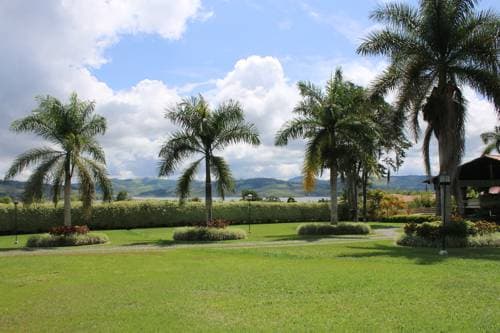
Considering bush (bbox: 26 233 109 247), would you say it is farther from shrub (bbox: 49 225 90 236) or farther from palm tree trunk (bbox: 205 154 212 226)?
palm tree trunk (bbox: 205 154 212 226)

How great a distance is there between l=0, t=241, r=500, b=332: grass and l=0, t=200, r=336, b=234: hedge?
16.4m

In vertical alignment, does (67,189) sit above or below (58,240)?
above

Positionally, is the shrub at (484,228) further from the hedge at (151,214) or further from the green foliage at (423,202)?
the green foliage at (423,202)

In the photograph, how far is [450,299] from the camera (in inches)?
328

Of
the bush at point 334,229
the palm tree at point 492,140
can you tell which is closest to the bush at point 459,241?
the bush at point 334,229

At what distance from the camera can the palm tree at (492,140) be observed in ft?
145

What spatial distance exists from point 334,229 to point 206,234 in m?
6.50

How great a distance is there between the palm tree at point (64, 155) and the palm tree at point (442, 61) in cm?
1170

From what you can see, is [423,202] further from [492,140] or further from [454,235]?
[454,235]

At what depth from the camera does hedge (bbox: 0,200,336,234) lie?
30291 millimetres

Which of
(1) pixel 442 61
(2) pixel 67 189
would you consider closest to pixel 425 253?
(1) pixel 442 61

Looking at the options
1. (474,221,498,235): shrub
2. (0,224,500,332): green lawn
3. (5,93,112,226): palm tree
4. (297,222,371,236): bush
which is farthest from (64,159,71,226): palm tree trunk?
(474,221,498,235): shrub

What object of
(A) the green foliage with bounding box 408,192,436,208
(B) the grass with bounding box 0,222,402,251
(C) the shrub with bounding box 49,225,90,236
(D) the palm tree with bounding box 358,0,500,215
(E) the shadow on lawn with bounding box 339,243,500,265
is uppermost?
(D) the palm tree with bounding box 358,0,500,215

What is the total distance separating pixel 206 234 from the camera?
22.1 meters
